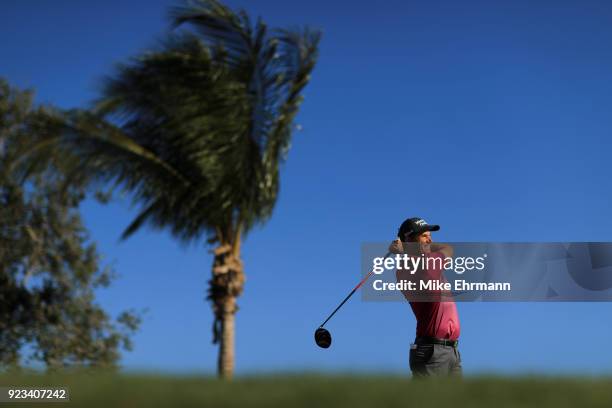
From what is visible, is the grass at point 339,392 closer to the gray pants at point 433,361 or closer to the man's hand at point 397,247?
the gray pants at point 433,361

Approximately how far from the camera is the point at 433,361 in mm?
7234

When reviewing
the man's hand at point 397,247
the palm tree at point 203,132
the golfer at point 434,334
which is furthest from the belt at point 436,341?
the palm tree at point 203,132

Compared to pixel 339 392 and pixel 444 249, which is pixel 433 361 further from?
pixel 339 392

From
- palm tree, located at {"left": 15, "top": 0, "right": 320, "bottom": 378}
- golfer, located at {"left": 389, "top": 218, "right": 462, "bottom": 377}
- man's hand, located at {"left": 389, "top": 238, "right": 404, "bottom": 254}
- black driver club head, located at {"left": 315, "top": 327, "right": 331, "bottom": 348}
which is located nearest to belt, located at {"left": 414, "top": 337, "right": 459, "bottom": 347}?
golfer, located at {"left": 389, "top": 218, "right": 462, "bottom": 377}

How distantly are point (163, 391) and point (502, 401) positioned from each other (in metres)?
2.51

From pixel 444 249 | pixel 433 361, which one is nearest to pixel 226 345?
pixel 444 249

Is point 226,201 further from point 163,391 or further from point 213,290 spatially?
point 163,391

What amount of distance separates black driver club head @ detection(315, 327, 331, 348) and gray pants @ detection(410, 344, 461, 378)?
1.69 m

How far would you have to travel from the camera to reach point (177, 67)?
14172mm

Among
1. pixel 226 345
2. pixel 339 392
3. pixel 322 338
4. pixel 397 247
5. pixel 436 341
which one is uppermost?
pixel 226 345

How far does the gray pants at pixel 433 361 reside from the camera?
7223 millimetres

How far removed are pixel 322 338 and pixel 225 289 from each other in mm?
5820

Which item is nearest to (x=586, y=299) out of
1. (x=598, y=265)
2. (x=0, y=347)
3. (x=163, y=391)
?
(x=598, y=265)

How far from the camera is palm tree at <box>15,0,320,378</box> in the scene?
13602mm
